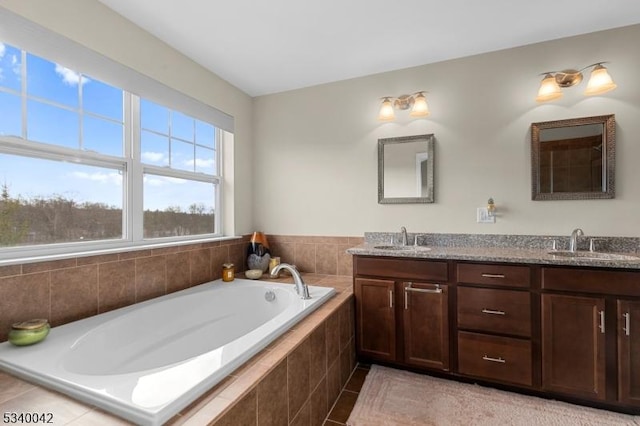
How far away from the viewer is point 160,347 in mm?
1795

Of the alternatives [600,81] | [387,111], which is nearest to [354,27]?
[387,111]

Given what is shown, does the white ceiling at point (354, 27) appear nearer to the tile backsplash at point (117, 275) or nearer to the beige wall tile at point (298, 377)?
the tile backsplash at point (117, 275)

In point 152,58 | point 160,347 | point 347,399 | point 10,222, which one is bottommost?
point 347,399

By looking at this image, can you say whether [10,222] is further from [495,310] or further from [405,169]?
[495,310]

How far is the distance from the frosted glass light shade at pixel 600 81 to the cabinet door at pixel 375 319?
1.91 metres

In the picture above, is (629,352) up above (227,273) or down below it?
below

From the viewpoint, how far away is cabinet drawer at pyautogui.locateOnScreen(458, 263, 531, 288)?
1794 millimetres

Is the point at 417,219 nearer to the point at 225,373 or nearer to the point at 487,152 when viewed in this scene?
the point at 487,152

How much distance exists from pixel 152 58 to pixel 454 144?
239 centimetres

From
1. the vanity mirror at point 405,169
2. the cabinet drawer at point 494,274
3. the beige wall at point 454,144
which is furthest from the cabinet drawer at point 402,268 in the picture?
the vanity mirror at point 405,169

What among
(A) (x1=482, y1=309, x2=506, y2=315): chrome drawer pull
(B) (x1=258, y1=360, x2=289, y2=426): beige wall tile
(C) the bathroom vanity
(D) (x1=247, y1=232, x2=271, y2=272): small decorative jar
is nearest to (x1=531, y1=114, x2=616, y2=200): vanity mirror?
(C) the bathroom vanity

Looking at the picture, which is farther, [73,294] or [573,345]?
[573,345]

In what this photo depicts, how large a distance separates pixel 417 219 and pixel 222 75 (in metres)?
2.20

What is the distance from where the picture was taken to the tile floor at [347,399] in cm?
164
